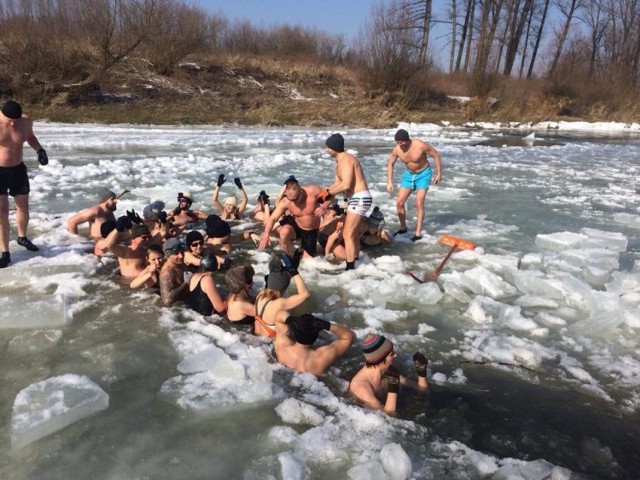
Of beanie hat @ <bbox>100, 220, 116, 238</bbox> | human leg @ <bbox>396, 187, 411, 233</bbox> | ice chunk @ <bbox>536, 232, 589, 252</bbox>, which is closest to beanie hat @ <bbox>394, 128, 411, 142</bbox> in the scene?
human leg @ <bbox>396, 187, 411, 233</bbox>

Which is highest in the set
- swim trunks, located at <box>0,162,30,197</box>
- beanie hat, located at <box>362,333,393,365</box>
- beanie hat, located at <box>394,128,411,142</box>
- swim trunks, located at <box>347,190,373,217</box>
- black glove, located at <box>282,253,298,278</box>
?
beanie hat, located at <box>394,128,411,142</box>

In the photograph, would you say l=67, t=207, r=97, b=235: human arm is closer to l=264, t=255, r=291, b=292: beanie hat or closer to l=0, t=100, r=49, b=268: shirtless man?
l=0, t=100, r=49, b=268: shirtless man

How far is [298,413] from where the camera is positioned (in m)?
2.73

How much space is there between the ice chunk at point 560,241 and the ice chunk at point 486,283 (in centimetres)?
134

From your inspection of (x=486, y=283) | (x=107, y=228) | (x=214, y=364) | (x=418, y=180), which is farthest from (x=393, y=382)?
(x=418, y=180)

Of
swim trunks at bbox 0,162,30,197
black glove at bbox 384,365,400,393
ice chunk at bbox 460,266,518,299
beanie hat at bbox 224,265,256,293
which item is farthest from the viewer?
swim trunks at bbox 0,162,30,197

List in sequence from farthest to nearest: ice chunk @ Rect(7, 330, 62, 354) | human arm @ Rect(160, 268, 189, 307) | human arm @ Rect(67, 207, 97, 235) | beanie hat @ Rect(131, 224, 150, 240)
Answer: human arm @ Rect(67, 207, 97, 235), beanie hat @ Rect(131, 224, 150, 240), human arm @ Rect(160, 268, 189, 307), ice chunk @ Rect(7, 330, 62, 354)

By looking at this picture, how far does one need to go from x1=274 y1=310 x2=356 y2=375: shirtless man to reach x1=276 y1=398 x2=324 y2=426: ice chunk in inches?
16.4

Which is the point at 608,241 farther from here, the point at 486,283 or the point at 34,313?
the point at 34,313

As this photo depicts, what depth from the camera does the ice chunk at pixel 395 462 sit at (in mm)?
2309

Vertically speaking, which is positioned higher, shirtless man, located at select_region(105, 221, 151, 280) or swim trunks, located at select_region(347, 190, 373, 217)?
swim trunks, located at select_region(347, 190, 373, 217)

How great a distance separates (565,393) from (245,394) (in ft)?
6.32

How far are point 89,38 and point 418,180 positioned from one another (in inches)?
710

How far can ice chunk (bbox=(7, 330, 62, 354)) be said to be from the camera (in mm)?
3299
